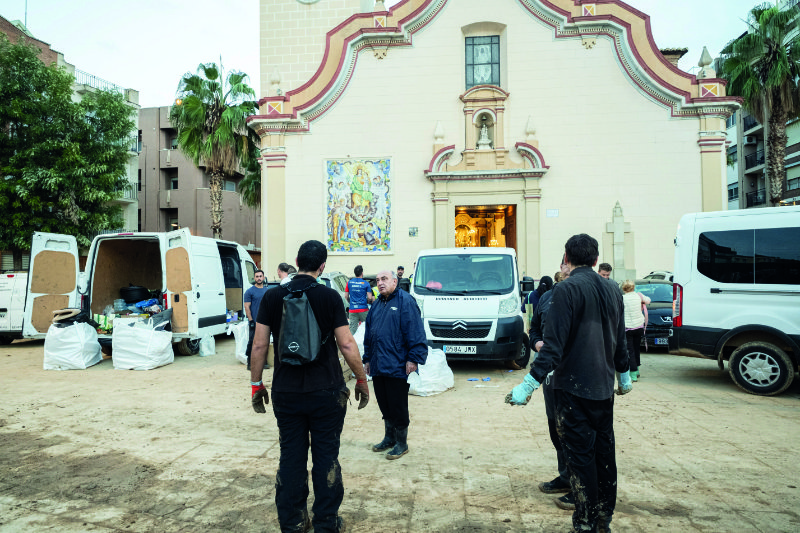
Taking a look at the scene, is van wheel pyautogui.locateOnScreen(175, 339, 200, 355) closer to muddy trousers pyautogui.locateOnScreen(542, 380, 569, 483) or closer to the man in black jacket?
muddy trousers pyautogui.locateOnScreen(542, 380, 569, 483)

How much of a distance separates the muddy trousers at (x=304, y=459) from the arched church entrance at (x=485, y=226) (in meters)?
16.5

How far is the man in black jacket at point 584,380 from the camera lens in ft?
11.7

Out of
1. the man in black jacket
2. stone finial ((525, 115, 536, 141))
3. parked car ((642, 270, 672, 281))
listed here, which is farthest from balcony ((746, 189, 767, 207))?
the man in black jacket

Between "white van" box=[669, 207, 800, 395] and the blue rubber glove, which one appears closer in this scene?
the blue rubber glove

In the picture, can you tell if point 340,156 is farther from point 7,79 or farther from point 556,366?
point 556,366

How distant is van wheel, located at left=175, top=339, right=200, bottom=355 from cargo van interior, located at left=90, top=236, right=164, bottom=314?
138cm

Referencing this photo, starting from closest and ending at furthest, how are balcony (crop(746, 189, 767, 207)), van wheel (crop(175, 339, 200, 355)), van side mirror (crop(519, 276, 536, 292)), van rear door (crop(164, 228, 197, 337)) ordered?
van side mirror (crop(519, 276, 536, 292)), van rear door (crop(164, 228, 197, 337)), van wheel (crop(175, 339, 200, 355)), balcony (crop(746, 189, 767, 207))

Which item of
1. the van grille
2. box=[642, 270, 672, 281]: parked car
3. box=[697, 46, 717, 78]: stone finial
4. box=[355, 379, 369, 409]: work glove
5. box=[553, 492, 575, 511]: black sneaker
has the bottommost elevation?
box=[553, 492, 575, 511]: black sneaker

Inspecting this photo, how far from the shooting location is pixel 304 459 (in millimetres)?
3600

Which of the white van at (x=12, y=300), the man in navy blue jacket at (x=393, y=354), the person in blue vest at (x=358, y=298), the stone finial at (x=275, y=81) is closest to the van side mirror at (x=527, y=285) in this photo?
the person in blue vest at (x=358, y=298)

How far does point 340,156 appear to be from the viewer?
1952cm

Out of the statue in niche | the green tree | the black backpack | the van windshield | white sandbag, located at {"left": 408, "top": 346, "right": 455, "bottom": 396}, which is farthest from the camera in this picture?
the green tree

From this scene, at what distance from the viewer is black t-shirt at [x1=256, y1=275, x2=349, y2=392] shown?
353 cm

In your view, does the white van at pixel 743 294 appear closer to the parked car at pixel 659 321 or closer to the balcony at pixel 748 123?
the parked car at pixel 659 321
